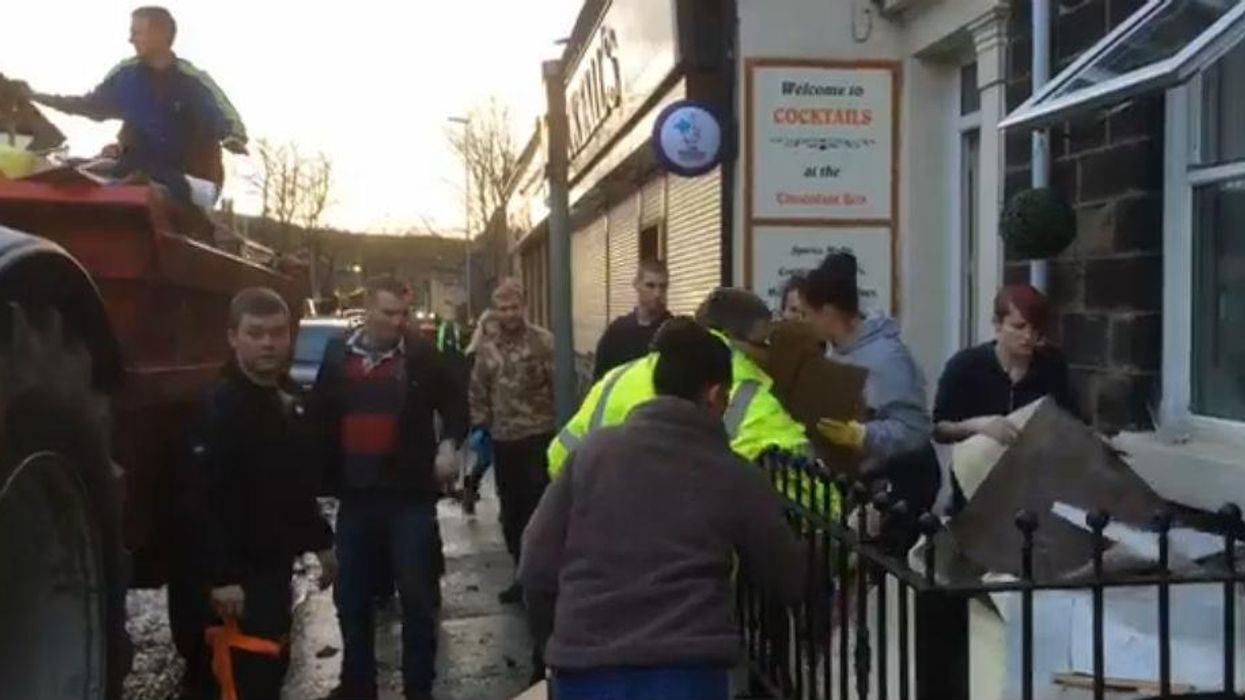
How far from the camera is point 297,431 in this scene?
5.33m

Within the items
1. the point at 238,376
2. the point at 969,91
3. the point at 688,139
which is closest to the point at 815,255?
the point at 688,139

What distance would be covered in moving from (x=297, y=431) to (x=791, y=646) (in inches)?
80.6

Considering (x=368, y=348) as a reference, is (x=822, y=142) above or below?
above

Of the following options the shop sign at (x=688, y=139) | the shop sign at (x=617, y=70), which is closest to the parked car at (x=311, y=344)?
the shop sign at (x=617, y=70)

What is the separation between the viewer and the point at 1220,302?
529 centimetres

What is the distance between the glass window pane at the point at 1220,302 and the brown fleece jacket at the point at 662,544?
254cm

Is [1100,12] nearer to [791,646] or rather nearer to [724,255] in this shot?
[791,646]

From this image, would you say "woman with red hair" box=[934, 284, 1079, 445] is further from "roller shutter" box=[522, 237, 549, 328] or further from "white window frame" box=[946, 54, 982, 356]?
"roller shutter" box=[522, 237, 549, 328]

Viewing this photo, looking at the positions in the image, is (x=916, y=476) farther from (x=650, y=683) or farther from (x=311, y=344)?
(x=311, y=344)

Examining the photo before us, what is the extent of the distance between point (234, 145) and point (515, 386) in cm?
220

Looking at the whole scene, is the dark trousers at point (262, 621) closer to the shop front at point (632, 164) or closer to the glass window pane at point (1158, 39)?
the shop front at point (632, 164)

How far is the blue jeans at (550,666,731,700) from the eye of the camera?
127 inches

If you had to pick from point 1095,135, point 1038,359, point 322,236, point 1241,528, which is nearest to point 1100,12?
point 1095,135

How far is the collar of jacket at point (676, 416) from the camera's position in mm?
3260
